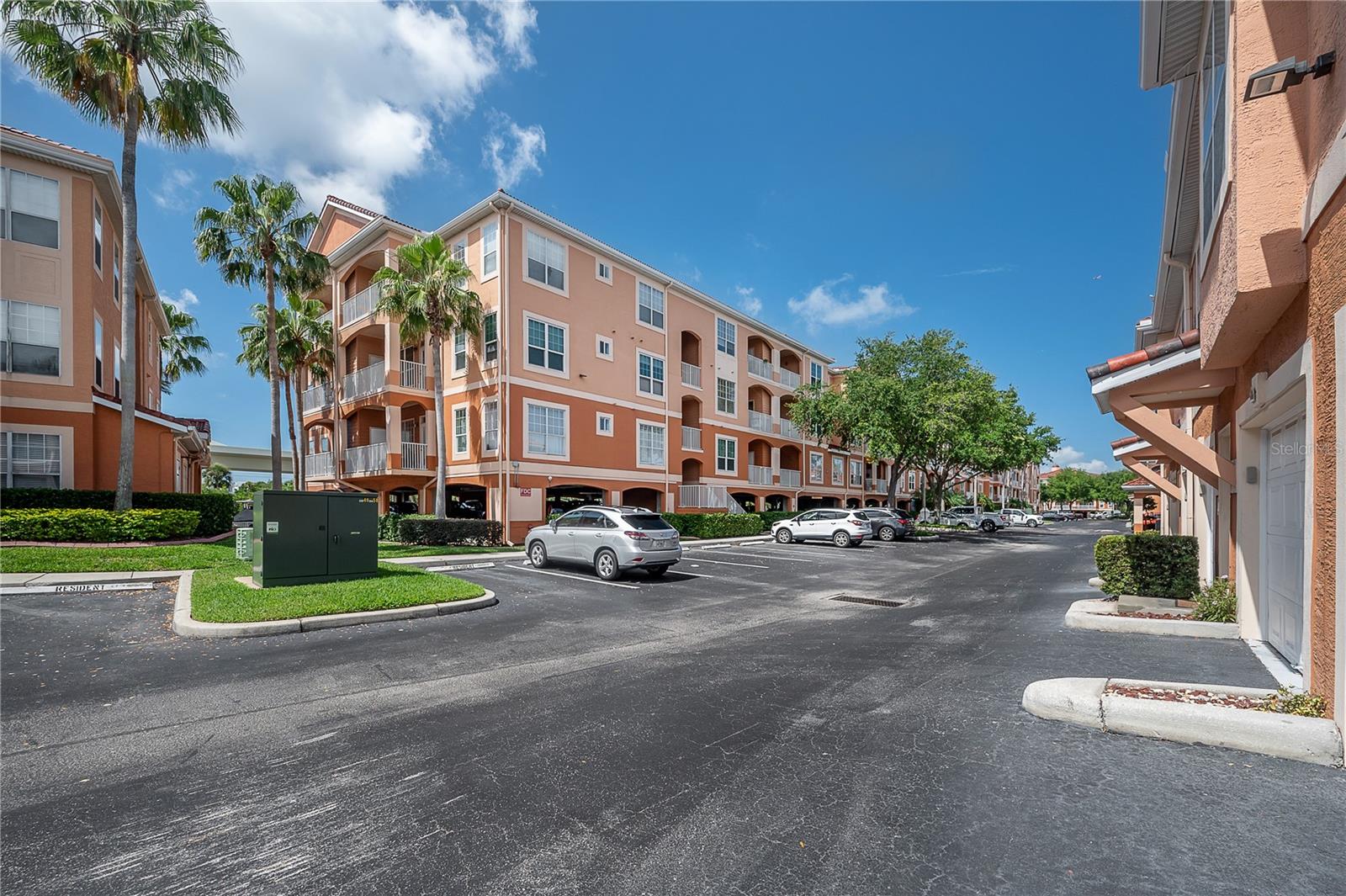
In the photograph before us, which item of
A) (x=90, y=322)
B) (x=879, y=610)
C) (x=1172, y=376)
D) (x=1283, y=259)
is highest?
(x=90, y=322)

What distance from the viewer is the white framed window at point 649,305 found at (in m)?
28.5

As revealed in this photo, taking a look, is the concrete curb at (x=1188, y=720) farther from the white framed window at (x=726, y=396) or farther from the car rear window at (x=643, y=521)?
the white framed window at (x=726, y=396)

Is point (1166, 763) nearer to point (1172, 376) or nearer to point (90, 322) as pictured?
point (1172, 376)

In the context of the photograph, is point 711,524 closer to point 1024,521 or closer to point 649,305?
point 649,305

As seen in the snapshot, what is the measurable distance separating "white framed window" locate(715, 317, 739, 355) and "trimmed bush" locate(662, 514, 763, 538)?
970 centimetres

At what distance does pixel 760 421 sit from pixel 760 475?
10.6 ft

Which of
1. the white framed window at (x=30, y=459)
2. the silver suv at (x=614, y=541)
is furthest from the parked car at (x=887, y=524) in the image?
the white framed window at (x=30, y=459)

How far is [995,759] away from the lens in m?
4.16

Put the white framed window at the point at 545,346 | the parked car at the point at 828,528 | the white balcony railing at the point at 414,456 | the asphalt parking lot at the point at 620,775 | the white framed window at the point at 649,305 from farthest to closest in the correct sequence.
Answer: the white framed window at the point at 649,305 < the parked car at the point at 828,528 < the white balcony railing at the point at 414,456 < the white framed window at the point at 545,346 < the asphalt parking lot at the point at 620,775

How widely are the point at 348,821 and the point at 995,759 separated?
4.07 m

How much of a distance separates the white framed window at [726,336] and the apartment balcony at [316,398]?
771 inches

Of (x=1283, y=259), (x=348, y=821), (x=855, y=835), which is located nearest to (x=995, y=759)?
(x=855, y=835)

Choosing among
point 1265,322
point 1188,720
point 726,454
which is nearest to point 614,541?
point 1188,720

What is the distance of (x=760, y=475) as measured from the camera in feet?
119
